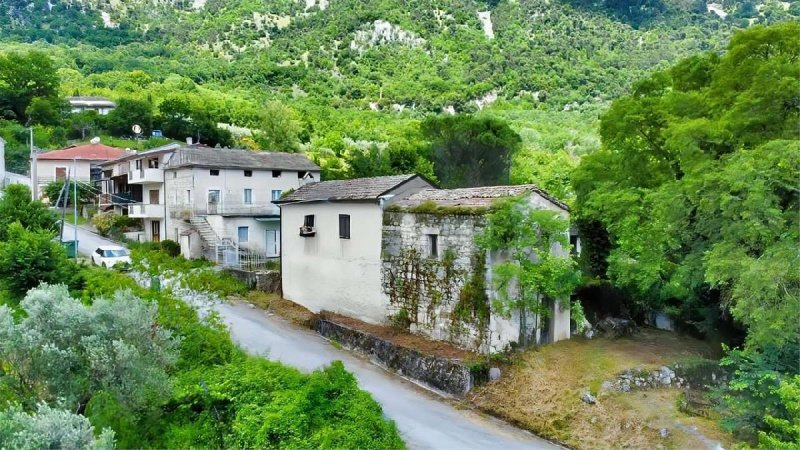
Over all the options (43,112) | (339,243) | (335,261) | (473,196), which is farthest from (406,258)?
(43,112)

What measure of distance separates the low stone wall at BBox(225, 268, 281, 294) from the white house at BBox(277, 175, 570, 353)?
40.1 inches

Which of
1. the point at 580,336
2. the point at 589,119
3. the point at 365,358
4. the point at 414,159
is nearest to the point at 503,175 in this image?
the point at 414,159

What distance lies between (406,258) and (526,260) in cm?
451

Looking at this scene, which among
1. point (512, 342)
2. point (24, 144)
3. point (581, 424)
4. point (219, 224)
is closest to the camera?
point (581, 424)

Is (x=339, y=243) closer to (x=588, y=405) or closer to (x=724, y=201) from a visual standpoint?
(x=588, y=405)

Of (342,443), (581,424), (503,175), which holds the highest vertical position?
(503,175)

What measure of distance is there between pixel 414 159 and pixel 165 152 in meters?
17.7

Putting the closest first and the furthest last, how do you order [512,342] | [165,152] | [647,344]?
[512,342] → [647,344] → [165,152]

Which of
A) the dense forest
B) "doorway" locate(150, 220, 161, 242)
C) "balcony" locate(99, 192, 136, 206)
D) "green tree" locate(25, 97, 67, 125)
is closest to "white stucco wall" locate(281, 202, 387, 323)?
the dense forest

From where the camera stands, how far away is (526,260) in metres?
16.3

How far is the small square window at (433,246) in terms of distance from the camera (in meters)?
18.0

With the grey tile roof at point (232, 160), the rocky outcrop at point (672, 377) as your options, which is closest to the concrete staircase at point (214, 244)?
the grey tile roof at point (232, 160)

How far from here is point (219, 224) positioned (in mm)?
28828

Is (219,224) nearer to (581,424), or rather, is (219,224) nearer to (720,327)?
(581,424)
